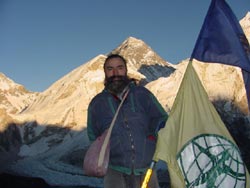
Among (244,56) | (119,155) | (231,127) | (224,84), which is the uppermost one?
(244,56)

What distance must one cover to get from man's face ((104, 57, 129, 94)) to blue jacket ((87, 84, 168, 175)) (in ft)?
0.32

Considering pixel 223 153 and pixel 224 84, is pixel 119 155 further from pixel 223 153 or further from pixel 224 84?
pixel 224 84

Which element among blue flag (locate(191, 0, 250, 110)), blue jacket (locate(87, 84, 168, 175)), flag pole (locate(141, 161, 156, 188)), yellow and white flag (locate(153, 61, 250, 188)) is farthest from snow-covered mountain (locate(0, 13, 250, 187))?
flag pole (locate(141, 161, 156, 188))

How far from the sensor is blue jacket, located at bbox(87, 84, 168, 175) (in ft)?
15.4

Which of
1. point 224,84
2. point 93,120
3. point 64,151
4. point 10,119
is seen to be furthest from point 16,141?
point 93,120

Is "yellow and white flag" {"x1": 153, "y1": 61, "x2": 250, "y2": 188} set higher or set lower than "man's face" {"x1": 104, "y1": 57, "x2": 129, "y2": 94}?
lower

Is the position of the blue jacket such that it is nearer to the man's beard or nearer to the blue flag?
the man's beard

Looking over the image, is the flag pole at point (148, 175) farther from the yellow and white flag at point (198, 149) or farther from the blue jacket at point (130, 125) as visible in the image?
the blue jacket at point (130, 125)

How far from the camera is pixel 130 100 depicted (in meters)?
4.88

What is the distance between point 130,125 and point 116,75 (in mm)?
617

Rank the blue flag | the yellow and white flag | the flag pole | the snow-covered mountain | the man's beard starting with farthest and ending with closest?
Answer: the snow-covered mountain → the blue flag → the man's beard → the yellow and white flag → the flag pole

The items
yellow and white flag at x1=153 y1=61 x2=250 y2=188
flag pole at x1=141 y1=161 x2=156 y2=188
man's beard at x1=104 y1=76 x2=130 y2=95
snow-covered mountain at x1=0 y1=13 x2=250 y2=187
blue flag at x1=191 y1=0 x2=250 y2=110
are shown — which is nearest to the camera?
flag pole at x1=141 y1=161 x2=156 y2=188

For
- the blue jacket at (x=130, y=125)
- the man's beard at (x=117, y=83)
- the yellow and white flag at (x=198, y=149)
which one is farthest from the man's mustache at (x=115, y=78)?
the yellow and white flag at (x=198, y=149)

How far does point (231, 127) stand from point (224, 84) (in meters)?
7.48
